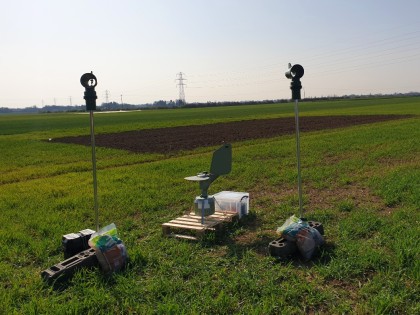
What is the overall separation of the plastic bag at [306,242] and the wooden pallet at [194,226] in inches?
55.1

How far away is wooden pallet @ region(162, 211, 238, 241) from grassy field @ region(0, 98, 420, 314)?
0.18m

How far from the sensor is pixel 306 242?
4.74m

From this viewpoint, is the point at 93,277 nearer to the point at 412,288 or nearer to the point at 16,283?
the point at 16,283

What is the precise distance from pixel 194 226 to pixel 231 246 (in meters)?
0.73

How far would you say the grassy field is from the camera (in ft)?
12.6

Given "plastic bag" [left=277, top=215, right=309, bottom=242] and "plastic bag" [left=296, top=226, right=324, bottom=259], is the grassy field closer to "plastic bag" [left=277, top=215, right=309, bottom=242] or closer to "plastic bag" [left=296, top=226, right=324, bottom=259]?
"plastic bag" [left=296, top=226, right=324, bottom=259]

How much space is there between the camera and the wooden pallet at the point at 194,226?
18.7 feet

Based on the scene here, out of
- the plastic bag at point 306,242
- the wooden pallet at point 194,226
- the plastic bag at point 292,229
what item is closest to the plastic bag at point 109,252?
the wooden pallet at point 194,226

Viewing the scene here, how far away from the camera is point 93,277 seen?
4.43 meters

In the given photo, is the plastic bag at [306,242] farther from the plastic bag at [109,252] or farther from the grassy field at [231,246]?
the plastic bag at [109,252]

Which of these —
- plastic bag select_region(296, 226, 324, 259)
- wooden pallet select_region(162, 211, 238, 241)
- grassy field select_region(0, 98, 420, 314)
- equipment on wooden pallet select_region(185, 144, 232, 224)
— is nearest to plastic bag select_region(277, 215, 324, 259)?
plastic bag select_region(296, 226, 324, 259)

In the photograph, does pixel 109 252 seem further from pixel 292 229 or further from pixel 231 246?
pixel 292 229

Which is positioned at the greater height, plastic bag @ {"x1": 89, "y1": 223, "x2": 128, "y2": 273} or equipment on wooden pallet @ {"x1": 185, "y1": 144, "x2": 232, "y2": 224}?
equipment on wooden pallet @ {"x1": 185, "y1": 144, "x2": 232, "y2": 224}

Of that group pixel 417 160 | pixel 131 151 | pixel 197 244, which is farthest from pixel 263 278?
pixel 131 151
